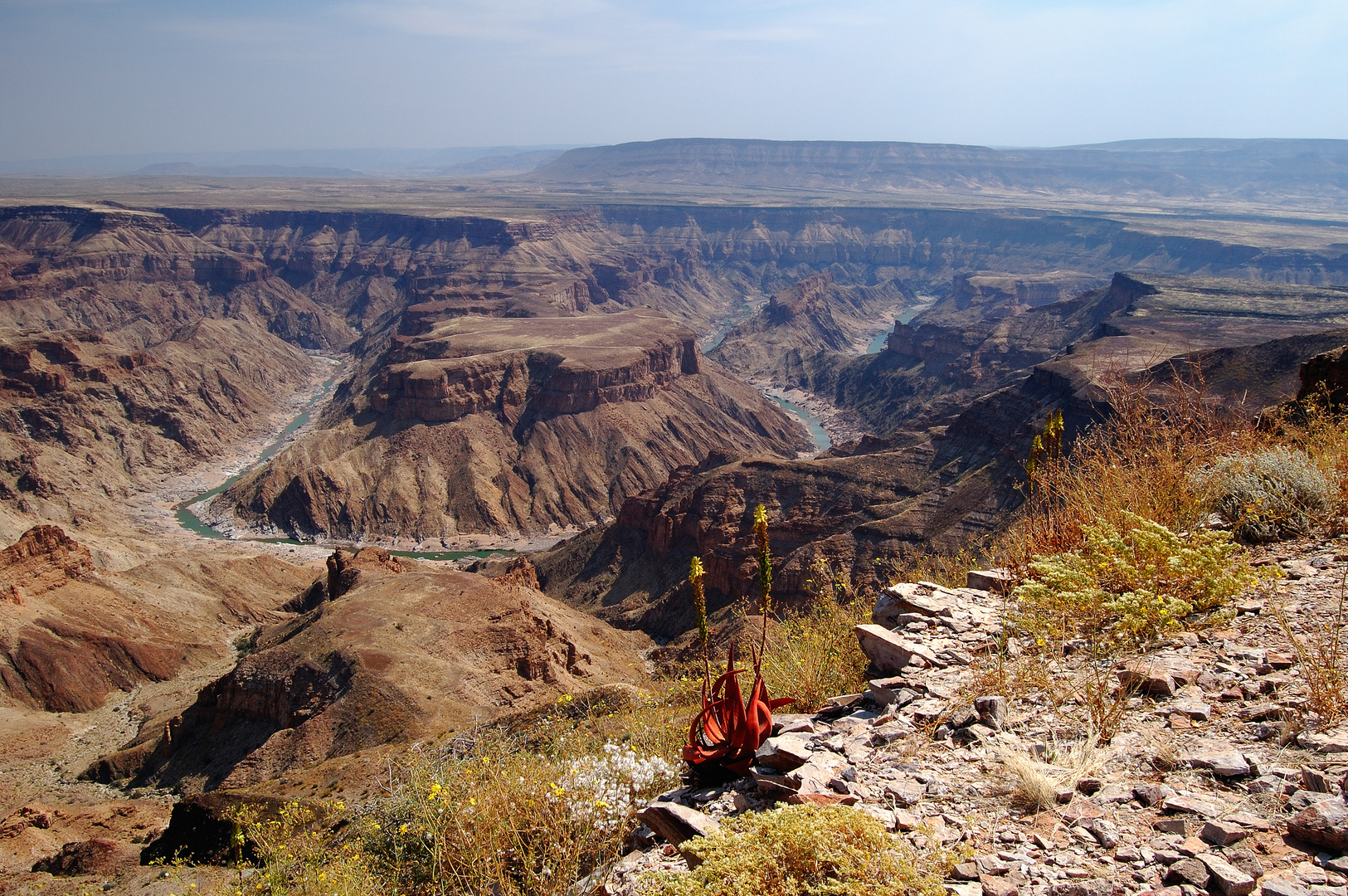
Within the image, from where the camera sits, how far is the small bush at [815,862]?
548cm

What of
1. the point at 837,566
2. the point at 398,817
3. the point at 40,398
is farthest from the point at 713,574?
the point at 40,398

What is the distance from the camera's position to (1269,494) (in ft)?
32.1

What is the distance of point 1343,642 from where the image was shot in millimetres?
6637

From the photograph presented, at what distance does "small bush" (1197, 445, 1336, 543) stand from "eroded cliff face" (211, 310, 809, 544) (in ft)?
241

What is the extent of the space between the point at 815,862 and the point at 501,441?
86651 mm

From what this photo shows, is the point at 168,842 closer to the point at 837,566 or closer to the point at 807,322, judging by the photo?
the point at 837,566

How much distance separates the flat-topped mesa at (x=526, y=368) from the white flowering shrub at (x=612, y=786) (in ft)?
276

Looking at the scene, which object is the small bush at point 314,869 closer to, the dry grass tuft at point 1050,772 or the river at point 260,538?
the dry grass tuft at point 1050,772

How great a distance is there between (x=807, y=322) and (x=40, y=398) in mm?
124302

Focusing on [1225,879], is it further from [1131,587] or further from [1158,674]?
[1131,587]

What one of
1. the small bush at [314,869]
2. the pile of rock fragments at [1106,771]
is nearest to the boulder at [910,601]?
the pile of rock fragments at [1106,771]

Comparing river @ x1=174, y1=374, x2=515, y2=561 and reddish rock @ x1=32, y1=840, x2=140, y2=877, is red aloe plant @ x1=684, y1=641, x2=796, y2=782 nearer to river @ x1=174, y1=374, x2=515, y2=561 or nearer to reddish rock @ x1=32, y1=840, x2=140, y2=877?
reddish rock @ x1=32, y1=840, x2=140, y2=877

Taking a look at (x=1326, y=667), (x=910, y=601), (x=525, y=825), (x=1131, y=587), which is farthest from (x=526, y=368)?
(x=1326, y=667)

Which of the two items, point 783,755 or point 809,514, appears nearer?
point 783,755
